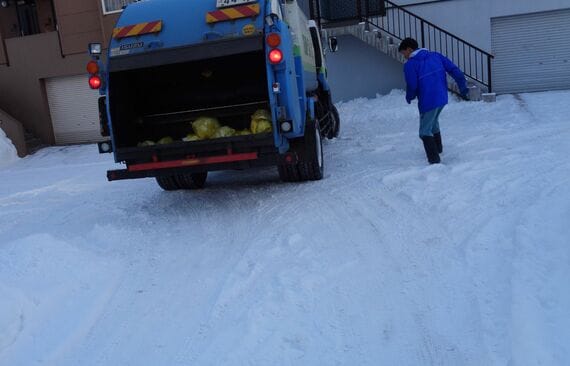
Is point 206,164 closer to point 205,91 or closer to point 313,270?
point 205,91

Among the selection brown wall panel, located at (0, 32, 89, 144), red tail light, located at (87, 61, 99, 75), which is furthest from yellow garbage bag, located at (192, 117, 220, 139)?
brown wall panel, located at (0, 32, 89, 144)

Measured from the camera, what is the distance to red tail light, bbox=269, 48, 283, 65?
605 cm

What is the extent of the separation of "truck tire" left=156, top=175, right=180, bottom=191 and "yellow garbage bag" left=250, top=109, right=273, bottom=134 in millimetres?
1892

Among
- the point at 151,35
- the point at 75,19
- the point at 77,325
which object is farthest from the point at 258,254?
the point at 75,19

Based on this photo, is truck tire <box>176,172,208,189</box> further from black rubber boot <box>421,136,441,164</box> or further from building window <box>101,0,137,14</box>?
building window <box>101,0,137,14</box>

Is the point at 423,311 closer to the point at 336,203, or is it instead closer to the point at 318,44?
the point at 336,203

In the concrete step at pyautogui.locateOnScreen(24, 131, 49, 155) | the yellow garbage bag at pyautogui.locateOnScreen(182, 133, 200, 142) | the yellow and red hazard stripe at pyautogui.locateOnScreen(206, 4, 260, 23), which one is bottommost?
the concrete step at pyautogui.locateOnScreen(24, 131, 49, 155)

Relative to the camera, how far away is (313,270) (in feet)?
14.9

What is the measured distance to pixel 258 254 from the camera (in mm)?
5035

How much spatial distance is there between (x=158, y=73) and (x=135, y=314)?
13.0 feet

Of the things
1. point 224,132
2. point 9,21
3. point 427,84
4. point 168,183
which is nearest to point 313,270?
point 224,132

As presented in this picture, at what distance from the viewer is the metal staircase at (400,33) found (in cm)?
1518

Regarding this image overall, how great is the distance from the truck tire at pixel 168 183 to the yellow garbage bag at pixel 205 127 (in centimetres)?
121

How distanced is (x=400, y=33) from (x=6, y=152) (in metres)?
10.9
